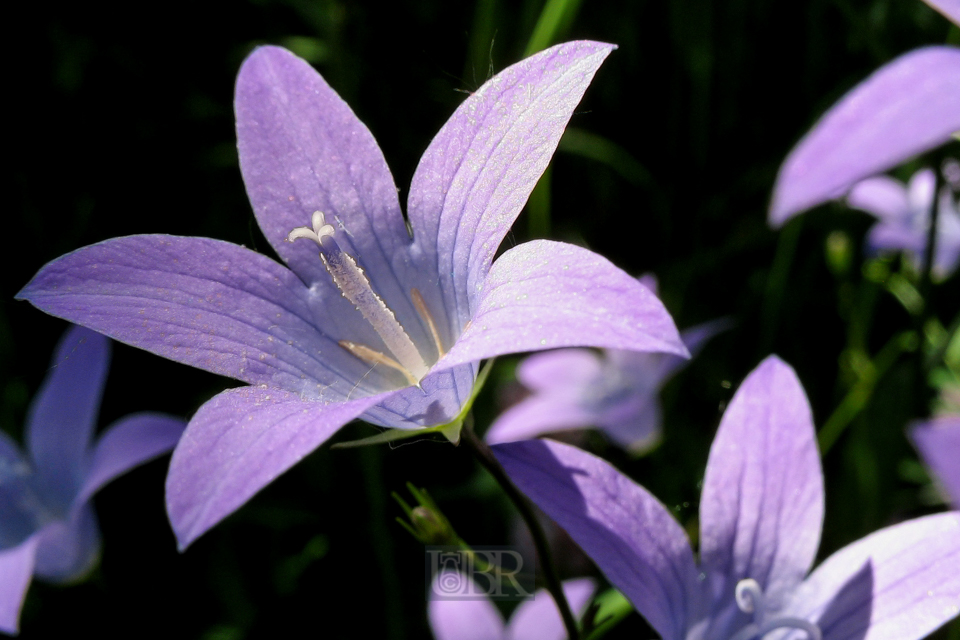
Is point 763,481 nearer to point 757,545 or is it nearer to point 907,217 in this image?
point 757,545

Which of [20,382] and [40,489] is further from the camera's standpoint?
[20,382]

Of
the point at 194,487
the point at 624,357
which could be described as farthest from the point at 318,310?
the point at 624,357

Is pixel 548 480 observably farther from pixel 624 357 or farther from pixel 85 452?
pixel 624 357

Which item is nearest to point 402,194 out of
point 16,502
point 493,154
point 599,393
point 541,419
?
point 541,419

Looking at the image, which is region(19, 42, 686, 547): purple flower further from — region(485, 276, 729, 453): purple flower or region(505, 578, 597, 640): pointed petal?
region(485, 276, 729, 453): purple flower

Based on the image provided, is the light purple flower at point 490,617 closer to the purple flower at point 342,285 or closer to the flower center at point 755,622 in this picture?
the flower center at point 755,622

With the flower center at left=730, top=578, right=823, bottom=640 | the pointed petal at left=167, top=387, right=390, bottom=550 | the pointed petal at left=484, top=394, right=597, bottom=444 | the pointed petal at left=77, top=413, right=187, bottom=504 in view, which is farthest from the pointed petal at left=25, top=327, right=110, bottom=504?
the flower center at left=730, top=578, right=823, bottom=640
